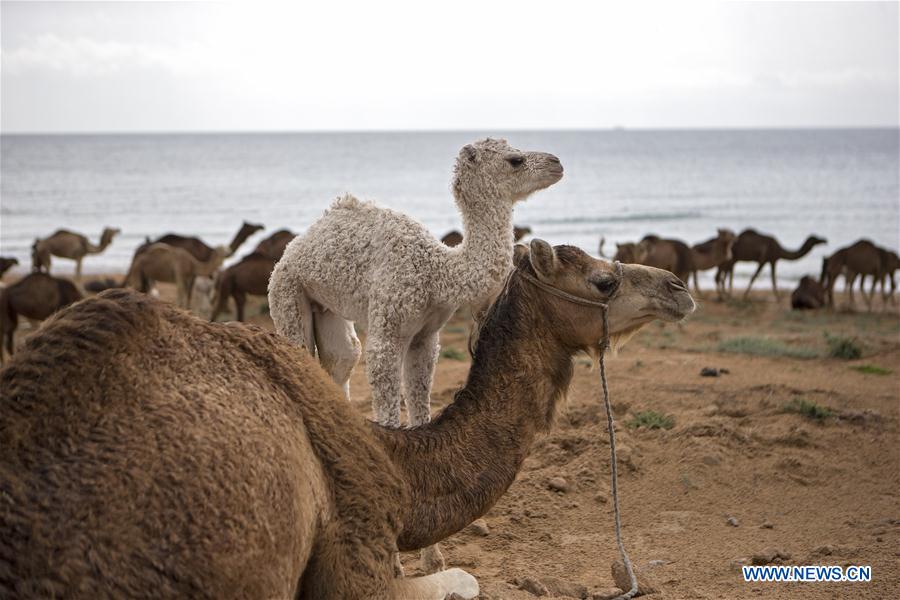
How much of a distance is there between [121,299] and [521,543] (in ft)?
11.3

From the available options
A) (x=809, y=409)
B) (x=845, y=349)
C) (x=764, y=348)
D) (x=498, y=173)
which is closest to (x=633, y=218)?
(x=764, y=348)

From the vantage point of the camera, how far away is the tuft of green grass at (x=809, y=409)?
26.1 ft

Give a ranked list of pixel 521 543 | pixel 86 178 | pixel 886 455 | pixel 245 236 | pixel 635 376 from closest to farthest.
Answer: pixel 521 543
pixel 886 455
pixel 635 376
pixel 245 236
pixel 86 178

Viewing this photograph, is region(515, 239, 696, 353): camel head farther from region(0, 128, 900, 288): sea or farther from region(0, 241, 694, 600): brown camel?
region(0, 128, 900, 288): sea

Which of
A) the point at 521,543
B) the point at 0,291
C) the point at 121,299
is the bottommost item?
the point at 521,543

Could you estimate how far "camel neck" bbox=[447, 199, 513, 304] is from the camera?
15.9 feet

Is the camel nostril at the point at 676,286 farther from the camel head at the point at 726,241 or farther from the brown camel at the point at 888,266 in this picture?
the camel head at the point at 726,241

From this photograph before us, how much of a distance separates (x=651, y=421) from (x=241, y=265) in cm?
958

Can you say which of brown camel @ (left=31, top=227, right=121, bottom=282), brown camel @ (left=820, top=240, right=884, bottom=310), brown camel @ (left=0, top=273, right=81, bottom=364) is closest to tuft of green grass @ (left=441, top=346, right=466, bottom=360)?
brown camel @ (left=0, top=273, right=81, bottom=364)

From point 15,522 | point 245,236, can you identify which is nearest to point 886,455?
point 15,522

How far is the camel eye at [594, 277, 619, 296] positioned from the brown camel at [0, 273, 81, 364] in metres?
10.2

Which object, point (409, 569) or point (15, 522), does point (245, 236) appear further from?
point (15, 522)

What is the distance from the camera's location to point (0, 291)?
502 inches

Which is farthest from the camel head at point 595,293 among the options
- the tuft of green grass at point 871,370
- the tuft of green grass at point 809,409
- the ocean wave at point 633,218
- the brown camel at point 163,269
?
the ocean wave at point 633,218
